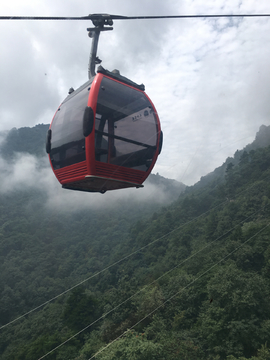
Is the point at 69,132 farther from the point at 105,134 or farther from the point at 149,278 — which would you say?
the point at 149,278

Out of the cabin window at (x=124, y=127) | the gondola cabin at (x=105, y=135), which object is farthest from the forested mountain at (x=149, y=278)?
the cabin window at (x=124, y=127)

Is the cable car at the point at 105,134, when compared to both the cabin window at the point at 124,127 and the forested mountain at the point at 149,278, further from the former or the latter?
the forested mountain at the point at 149,278

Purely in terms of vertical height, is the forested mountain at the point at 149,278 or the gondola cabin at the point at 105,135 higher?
the gondola cabin at the point at 105,135

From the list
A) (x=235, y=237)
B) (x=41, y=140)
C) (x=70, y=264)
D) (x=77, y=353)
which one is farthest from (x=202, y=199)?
(x=41, y=140)

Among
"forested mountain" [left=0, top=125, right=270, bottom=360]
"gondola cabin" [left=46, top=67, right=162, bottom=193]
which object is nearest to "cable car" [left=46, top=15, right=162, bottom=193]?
"gondola cabin" [left=46, top=67, right=162, bottom=193]

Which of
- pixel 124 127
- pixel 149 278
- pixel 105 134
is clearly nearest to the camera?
pixel 105 134

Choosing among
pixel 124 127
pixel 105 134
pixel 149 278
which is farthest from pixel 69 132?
pixel 149 278
